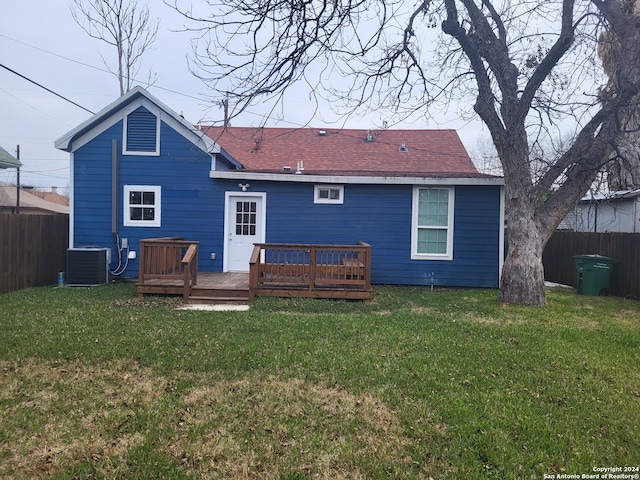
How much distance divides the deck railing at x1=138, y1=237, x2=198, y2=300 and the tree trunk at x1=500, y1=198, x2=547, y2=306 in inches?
235

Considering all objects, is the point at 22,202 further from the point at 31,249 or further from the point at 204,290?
the point at 204,290

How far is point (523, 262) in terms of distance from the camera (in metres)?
8.02

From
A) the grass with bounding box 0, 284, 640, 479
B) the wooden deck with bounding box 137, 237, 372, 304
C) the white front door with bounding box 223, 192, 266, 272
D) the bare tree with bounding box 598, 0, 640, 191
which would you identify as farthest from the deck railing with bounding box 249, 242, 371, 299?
the bare tree with bounding box 598, 0, 640, 191

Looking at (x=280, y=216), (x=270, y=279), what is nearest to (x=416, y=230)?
(x=280, y=216)

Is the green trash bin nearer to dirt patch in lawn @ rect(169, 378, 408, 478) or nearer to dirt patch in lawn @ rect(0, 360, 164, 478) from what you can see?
dirt patch in lawn @ rect(169, 378, 408, 478)

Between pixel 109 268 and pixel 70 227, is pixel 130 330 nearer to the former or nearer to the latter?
pixel 109 268

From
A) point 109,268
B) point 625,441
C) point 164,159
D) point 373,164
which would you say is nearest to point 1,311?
point 109,268

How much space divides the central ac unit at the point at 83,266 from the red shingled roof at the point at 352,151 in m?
5.76

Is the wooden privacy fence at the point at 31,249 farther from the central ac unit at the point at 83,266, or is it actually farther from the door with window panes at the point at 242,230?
the door with window panes at the point at 242,230

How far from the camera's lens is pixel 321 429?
313 cm

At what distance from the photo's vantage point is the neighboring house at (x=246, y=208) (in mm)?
10125

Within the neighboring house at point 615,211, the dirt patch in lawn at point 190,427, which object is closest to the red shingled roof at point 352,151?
the neighboring house at point 615,211

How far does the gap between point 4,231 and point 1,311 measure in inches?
100

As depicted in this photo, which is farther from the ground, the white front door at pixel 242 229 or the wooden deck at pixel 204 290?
the white front door at pixel 242 229
